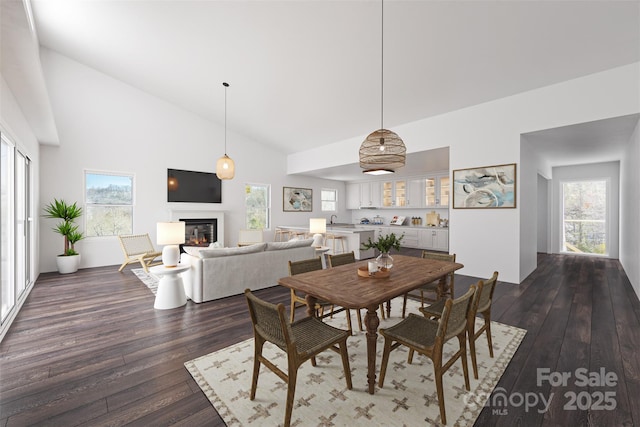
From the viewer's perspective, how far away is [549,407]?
1709 mm

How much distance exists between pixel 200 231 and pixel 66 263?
99.1 inches

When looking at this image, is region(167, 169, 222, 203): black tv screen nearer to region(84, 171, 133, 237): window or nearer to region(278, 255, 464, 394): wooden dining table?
region(84, 171, 133, 237): window

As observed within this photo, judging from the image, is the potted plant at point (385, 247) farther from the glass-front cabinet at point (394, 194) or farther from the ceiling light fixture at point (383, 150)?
the glass-front cabinet at point (394, 194)

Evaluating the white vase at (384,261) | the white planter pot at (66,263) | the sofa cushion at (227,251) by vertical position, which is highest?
the white vase at (384,261)

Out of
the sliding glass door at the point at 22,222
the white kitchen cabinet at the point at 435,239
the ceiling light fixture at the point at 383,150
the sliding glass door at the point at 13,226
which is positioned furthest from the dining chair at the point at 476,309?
the white kitchen cabinet at the point at 435,239

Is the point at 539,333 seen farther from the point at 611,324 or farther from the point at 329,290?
the point at 329,290

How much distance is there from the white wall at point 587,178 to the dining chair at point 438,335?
7584 millimetres

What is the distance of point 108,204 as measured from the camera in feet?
19.1

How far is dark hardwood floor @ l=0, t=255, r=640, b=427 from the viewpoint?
165 cm

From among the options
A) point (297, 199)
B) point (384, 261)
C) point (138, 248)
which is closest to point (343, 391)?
point (384, 261)

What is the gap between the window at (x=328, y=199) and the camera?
31.7ft

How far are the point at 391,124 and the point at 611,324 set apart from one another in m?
4.35

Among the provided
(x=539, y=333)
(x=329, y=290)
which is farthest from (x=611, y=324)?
(x=329, y=290)

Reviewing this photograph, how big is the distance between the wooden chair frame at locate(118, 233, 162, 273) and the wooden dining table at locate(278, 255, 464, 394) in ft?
13.9
